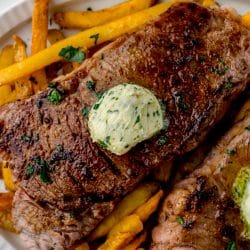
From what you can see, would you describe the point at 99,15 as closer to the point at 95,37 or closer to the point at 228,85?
the point at 95,37

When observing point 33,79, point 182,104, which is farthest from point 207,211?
point 33,79

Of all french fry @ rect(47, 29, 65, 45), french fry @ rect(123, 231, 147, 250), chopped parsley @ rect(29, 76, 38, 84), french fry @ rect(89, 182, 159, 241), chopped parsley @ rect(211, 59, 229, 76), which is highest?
french fry @ rect(47, 29, 65, 45)

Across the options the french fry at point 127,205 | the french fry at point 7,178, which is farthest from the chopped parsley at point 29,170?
the french fry at point 127,205

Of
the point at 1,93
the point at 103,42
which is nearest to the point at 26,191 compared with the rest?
the point at 1,93

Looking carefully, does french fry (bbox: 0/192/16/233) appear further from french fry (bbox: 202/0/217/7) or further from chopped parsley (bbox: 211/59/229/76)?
french fry (bbox: 202/0/217/7)

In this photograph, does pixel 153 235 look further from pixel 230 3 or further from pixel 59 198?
pixel 230 3

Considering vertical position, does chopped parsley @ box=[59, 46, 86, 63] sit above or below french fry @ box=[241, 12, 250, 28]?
above

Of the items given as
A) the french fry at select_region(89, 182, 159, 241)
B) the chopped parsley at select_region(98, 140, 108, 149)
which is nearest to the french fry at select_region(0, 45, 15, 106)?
the chopped parsley at select_region(98, 140, 108, 149)
